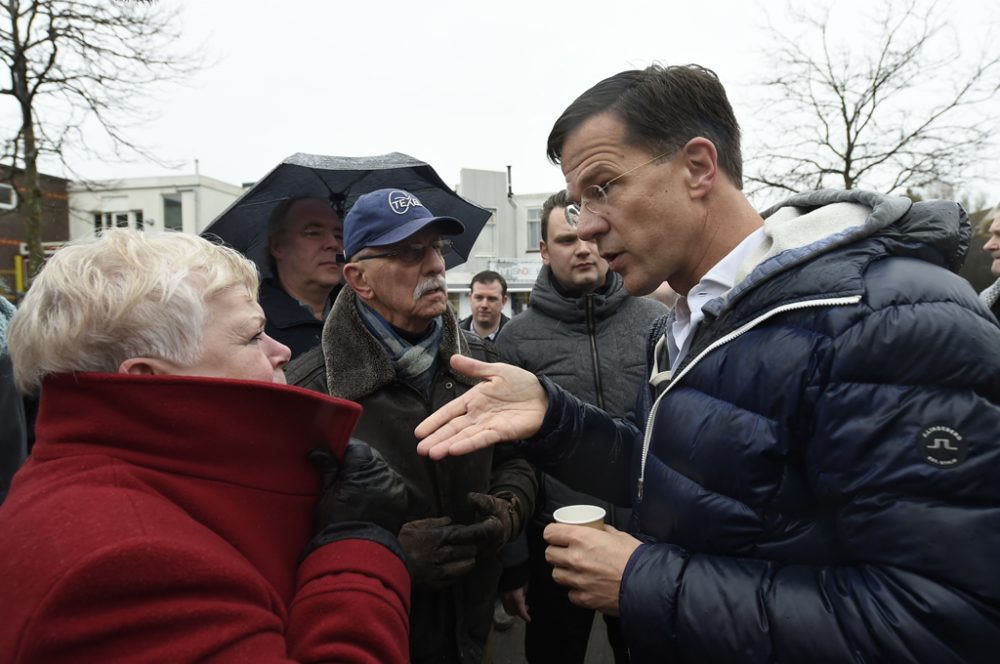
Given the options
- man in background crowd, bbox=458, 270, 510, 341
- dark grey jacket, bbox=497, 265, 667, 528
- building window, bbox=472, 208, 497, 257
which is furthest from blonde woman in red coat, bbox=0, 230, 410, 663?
building window, bbox=472, 208, 497, 257

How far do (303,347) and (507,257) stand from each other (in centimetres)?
3038

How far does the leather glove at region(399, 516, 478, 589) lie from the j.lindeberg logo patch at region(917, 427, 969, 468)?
1.42 meters

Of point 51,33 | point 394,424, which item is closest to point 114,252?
point 394,424

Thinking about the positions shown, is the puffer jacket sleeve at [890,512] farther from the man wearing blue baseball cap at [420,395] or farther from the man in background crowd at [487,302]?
the man in background crowd at [487,302]

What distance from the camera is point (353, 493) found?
1.57m

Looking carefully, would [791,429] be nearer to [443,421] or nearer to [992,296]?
[443,421]

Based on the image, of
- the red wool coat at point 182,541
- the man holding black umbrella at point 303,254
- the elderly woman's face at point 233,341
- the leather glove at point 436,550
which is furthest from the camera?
the man holding black umbrella at point 303,254

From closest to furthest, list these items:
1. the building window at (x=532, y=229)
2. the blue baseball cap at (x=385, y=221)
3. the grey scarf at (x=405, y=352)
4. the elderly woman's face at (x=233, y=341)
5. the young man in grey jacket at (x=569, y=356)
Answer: the elderly woman's face at (x=233, y=341), the grey scarf at (x=405, y=352), the blue baseball cap at (x=385, y=221), the young man in grey jacket at (x=569, y=356), the building window at (x=532, y=229)

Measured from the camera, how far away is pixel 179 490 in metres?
1.20

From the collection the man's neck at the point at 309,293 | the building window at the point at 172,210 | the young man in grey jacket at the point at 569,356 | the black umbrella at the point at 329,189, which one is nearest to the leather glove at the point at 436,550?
the young man in grey jacket at the point at 569,356

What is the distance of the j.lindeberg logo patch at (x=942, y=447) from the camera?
1079 mm

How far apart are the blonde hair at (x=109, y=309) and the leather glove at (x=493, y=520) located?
3.76 ft

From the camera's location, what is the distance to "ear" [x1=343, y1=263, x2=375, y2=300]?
2.51 m

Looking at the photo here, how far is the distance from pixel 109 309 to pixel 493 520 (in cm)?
141
